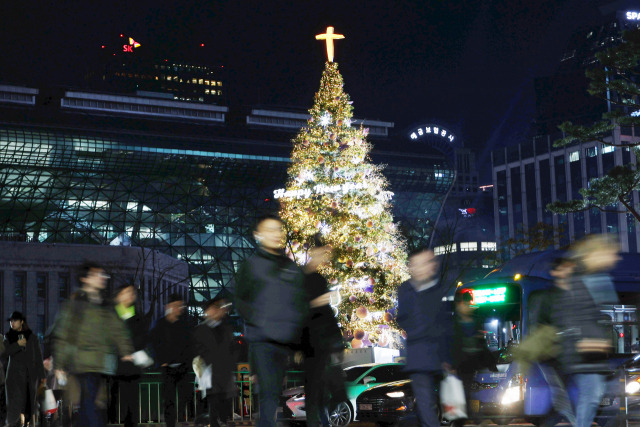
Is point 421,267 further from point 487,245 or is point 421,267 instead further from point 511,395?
point 487,245

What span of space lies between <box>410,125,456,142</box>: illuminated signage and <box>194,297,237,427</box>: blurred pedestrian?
170 m

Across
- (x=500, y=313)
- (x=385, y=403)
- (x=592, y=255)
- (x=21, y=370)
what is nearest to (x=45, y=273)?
(x=385, y=403)

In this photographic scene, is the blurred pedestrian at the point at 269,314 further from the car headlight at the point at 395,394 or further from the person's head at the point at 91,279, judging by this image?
the car headlight at the point at 395,394

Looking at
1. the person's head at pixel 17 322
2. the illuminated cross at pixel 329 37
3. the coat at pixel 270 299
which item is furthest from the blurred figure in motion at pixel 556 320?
the illuminated cross at pixel 329 37

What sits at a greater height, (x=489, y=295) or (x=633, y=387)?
(x=489, y=295)

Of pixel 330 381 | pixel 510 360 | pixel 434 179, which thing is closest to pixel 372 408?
pixel 510 360

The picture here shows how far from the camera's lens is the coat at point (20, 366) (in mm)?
13141

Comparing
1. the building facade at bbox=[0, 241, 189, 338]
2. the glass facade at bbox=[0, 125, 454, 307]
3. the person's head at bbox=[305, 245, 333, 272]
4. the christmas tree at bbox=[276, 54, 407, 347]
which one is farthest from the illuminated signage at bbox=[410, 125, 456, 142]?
the person's head at bbox=[305, 245, 333, 272]

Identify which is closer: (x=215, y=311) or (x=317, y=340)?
(x=317, y=340)

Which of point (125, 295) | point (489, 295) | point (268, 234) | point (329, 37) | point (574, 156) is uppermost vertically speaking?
point (574, 156)

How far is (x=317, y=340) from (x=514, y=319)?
8675 millimetres

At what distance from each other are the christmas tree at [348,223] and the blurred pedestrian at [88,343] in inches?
1076

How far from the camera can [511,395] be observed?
603 inches

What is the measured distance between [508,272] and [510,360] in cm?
205
